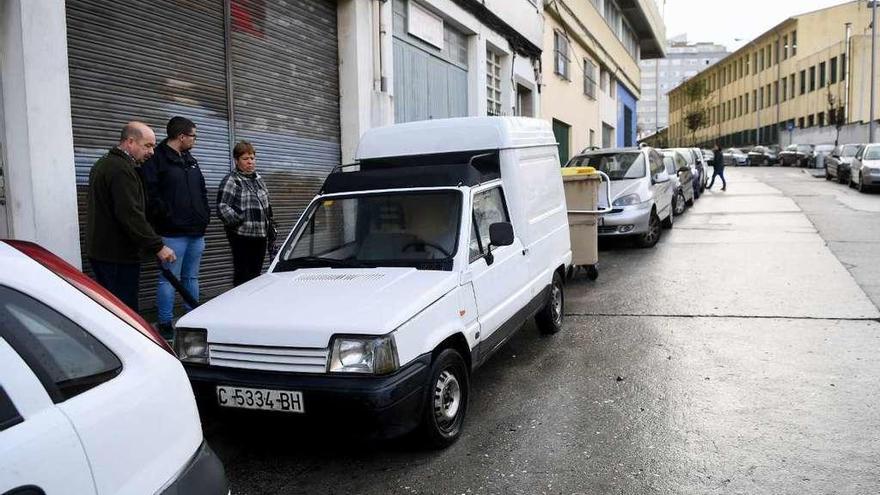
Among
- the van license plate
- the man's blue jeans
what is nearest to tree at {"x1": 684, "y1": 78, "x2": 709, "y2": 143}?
the man's blue jeans

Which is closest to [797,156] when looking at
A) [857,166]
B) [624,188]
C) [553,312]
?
[857,166]

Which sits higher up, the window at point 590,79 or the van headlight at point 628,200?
the window at point 590,79

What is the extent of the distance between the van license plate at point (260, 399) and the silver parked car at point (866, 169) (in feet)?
73.1

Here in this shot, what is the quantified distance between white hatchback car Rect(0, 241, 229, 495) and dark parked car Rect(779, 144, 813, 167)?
46.5 m

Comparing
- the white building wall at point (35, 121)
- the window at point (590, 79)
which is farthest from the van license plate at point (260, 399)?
the window at point (590, 79)

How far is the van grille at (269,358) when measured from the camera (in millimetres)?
3674

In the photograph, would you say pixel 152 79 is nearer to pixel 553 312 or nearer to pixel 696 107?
pixel 553 312

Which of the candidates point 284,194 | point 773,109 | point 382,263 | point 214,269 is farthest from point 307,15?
point 773,109

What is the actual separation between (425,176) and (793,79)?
6472 cm

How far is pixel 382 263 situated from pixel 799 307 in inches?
193

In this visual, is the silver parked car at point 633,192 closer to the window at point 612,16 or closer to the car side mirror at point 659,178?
the car side mirror at point 659,178

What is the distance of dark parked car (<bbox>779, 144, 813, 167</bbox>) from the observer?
4344 centimetres

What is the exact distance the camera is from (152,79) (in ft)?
22.3

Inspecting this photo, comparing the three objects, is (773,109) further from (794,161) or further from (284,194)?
(284,194)
